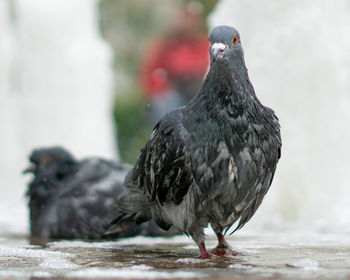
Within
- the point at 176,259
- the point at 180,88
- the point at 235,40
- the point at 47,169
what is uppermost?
the point at 180,88

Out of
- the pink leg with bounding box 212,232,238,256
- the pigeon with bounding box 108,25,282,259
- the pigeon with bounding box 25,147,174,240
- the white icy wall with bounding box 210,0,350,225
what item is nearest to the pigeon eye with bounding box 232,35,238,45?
the pigeon with bounding box 108,25,282,259

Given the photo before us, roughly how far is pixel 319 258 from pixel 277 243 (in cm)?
100

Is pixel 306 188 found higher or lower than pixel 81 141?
lower

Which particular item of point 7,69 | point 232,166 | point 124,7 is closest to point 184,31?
point 124,7

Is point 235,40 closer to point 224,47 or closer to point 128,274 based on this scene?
point 224,47

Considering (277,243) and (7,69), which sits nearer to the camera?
(277,243)

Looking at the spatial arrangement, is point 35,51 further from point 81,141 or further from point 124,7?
point 124,7

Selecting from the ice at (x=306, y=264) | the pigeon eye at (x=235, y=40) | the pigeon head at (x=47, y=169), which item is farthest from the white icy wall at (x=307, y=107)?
the ice at (x=306, y=264)

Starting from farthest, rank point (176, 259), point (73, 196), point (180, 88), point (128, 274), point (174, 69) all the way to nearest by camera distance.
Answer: point (174, 69)
point (180, 88)
point (73, 196)
point (176, 259)
point (128, 274)

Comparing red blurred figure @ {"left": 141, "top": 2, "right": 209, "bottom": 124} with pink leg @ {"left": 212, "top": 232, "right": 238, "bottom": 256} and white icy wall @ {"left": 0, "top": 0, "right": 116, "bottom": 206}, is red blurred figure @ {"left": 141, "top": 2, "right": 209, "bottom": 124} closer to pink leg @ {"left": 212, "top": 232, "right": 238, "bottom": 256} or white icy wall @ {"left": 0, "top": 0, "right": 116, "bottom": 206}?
white icy wall @ {"left": 0, "top": 0, "right": 116, "bottom": 206}

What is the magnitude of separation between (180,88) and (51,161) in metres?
10.5

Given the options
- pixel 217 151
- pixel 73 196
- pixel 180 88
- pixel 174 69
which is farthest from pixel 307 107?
pixel 174 69

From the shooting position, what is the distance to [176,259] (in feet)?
12.9

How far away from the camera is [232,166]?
400 centimetres
